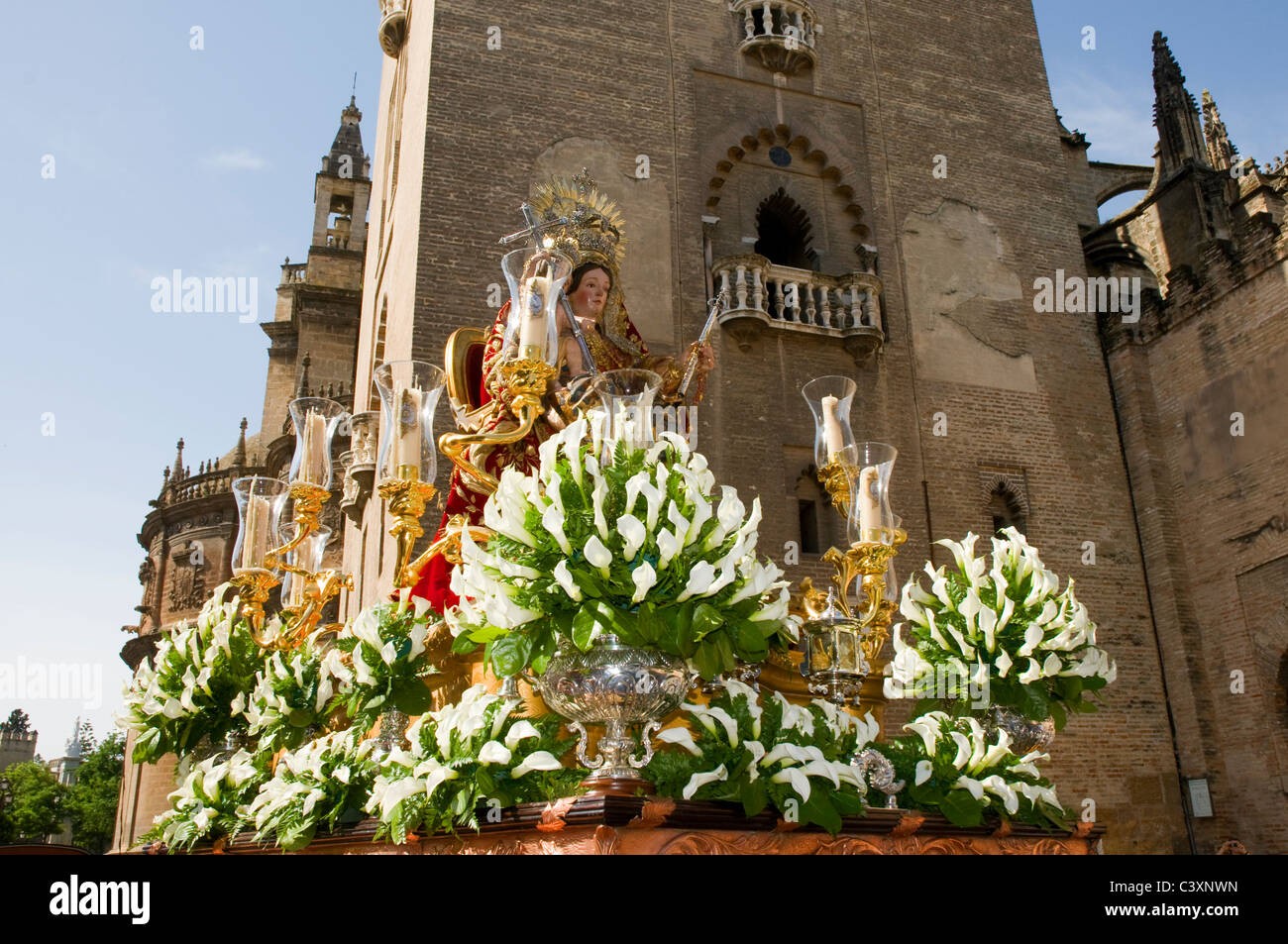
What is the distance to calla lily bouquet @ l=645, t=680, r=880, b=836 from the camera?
3.06 meters

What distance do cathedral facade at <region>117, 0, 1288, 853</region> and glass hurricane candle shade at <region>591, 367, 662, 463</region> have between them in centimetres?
690

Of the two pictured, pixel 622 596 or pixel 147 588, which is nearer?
pixel 622 596

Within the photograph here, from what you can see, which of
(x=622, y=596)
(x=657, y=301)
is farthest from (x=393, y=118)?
(x=622, y=596)

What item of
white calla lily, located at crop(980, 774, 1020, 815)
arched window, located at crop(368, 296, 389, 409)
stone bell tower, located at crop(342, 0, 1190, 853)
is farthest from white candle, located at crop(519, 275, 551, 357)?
→ arched window, located at crop(368, 296, 389, 409)

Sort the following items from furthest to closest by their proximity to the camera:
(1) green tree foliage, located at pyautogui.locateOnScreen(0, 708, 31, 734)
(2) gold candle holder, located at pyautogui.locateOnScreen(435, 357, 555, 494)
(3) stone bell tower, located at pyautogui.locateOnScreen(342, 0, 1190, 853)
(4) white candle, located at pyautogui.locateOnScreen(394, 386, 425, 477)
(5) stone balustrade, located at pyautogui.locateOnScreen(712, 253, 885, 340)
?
(1) green tree foliage, located at pyautogui.locateOnScreen(0, 708, 31, 734)
(5) stone balustrade, located at pyautogui.locateOnScreen(712, 253, 885, 340)
(3) stone bell tower, located at pyautogui.locateOnScreen(342, 0, 1190, 853)
(4) white candle, located at pyautogui.locateOnScreen(394, 386, 425, 477)
(2) gold candle holder, located at pyautogui.locateOnScreen(435, 357, 555, 494)

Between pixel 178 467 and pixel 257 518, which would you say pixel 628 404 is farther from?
pixel 178 467

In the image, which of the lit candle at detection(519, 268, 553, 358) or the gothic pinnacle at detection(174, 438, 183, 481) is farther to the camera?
the gothic pinnacle at detection(174, 438, 183, 481)

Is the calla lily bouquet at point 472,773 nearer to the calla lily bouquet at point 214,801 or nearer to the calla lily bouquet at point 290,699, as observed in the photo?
the calla lily bouquet at point 290,699

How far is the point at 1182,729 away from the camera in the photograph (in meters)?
12.7

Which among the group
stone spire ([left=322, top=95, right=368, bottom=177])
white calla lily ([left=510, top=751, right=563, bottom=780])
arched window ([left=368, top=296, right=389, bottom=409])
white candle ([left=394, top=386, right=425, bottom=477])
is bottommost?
white calla lily ([left=510, top=751, right=563, bottom=780])

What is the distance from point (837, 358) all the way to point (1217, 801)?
6663mm

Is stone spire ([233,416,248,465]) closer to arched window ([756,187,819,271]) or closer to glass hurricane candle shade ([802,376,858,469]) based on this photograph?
arched window ([756,187,819,271])

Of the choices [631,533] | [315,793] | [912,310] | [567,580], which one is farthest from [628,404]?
[912,310]
